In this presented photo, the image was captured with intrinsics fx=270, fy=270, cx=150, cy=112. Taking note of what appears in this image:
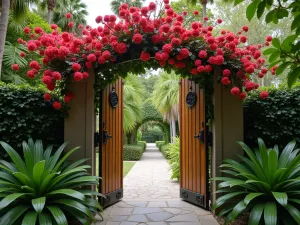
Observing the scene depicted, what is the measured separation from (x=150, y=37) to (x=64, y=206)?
7.56 ft

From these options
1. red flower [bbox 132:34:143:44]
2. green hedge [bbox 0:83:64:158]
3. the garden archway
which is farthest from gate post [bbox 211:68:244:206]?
green hedge [bbox 0:83:64:158]

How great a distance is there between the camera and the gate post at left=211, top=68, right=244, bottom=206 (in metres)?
3.78

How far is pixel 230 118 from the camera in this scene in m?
3.81

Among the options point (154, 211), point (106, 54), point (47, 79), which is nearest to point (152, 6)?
point (106, 54)

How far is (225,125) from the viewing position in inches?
150

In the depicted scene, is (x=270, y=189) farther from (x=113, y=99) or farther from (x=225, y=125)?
(x=113, y=99)

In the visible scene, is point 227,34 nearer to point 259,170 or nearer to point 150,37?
point 150,37

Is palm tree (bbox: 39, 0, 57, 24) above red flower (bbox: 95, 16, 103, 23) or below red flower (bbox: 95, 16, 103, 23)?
above

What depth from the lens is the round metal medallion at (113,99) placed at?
440 cm

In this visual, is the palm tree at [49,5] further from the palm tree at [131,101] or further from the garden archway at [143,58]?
the garden archway at [143,58]

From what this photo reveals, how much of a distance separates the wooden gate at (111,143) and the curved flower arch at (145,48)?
30.5 inches

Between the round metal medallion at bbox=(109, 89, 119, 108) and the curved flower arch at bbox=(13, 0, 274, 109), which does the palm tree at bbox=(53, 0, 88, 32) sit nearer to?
the round metal medallion at bbox=(109, 89, 119, 108)

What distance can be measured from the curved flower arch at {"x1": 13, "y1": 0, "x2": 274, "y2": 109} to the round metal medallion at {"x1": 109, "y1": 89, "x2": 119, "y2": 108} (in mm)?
833

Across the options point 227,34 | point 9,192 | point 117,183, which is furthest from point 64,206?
point 227,34
